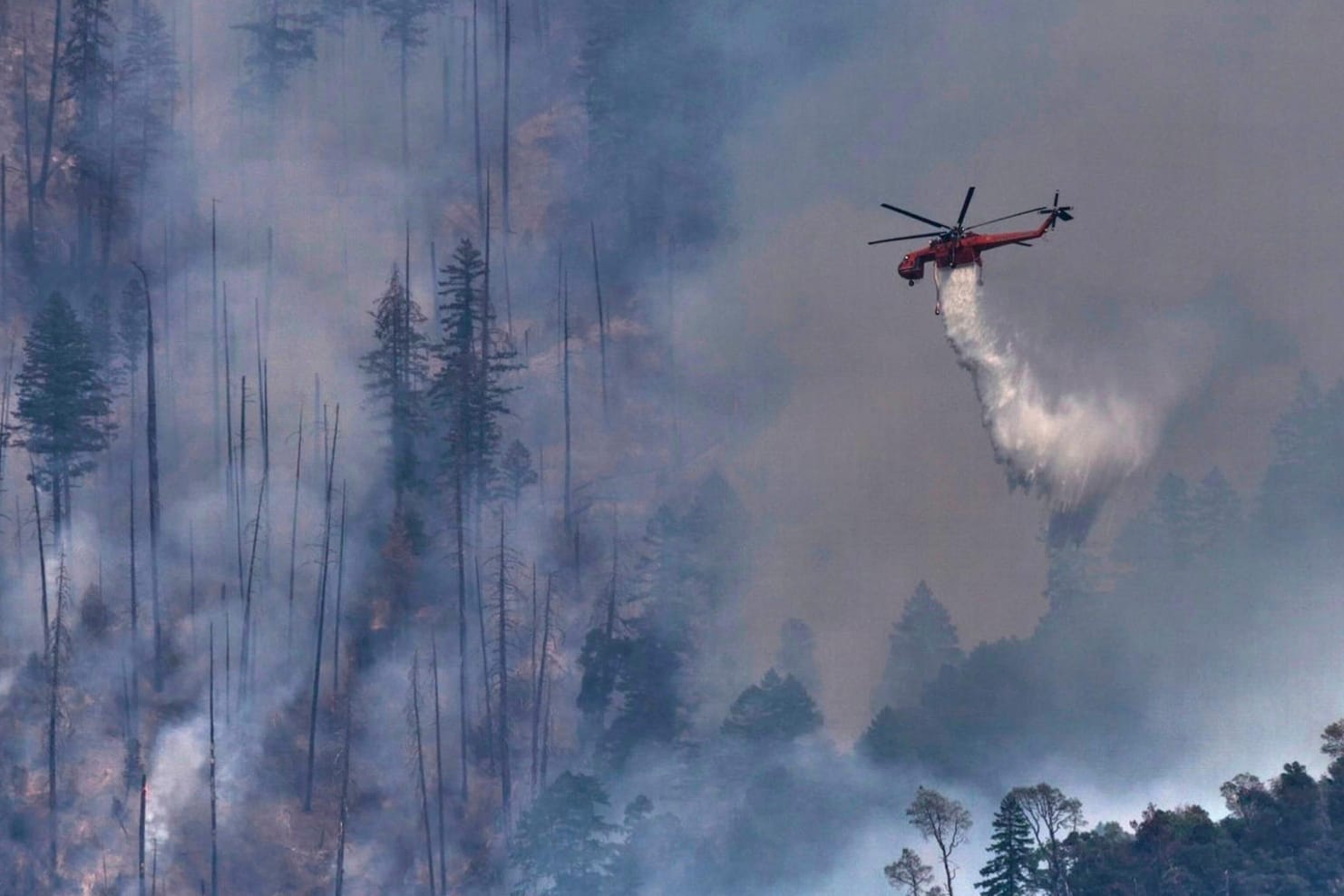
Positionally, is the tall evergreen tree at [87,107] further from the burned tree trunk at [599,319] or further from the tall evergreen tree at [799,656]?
the tall evergreen tree at [799,656]

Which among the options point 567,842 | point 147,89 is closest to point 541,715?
point 567,842

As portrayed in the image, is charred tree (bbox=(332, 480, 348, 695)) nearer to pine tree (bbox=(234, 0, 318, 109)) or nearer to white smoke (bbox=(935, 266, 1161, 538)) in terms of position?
pine tree (bbox=(234, 0, 318, 109))

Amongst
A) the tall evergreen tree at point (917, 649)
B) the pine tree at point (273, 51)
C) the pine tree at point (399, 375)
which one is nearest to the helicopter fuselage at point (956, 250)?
the tall evergreen tree at point (917, 649)

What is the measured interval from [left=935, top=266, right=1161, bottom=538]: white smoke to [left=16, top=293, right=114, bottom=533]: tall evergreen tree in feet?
197

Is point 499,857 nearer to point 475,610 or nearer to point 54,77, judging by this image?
point 475,610

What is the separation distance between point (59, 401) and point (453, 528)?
28.9m

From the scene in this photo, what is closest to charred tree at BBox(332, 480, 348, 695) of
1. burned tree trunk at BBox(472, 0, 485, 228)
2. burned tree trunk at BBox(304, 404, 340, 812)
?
burned tree trunk at BBox(304, 404, 340, 812)

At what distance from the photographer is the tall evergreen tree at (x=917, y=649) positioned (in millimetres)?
132125

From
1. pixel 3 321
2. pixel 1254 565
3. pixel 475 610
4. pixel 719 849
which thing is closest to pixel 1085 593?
pixel 1254 565

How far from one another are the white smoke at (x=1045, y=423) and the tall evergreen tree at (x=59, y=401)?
60.1 metres

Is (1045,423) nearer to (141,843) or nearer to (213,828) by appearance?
(213,828)

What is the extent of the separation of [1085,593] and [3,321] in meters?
84.2

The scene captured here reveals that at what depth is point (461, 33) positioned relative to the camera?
162375 mm

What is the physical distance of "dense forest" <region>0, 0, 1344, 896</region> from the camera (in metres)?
120
